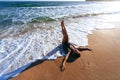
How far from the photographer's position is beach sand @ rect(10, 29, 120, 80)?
221 inches

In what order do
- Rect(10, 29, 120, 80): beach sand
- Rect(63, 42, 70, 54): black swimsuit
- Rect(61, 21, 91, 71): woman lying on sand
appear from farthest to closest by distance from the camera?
Rect(63, 42, 70, 54): black swimsuit, Rect(61, 21, 91, 71): woman lying on sand, Rect(10, 29, 120, 80): beach sand

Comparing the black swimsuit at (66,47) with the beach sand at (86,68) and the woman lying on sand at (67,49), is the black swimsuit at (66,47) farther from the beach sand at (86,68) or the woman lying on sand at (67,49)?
the beach sand at (86,68)

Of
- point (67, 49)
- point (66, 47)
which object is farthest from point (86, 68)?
point (66, 47)

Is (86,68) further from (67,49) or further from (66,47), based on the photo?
(66,47)

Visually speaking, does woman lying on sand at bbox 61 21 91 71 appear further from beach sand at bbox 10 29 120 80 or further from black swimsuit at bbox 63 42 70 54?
beach sand at bbox 10 29 120 80

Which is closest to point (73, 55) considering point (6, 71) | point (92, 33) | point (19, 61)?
point (19, 61)

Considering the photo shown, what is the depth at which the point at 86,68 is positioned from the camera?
6094mm

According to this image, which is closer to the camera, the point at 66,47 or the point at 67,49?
the point at 67,49

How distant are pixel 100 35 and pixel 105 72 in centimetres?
439

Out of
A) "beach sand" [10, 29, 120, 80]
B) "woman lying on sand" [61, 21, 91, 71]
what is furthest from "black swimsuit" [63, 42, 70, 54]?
"beach sand" [10, 29, 120, 80]

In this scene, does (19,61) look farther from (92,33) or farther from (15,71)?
(92,33)

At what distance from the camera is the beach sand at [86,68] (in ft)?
18.4

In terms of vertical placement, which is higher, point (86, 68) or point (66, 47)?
point (66, 47)

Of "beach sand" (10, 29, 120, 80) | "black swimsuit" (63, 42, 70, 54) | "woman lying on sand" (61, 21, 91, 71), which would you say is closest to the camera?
"beach sand" (10, 29, 120, 80)
